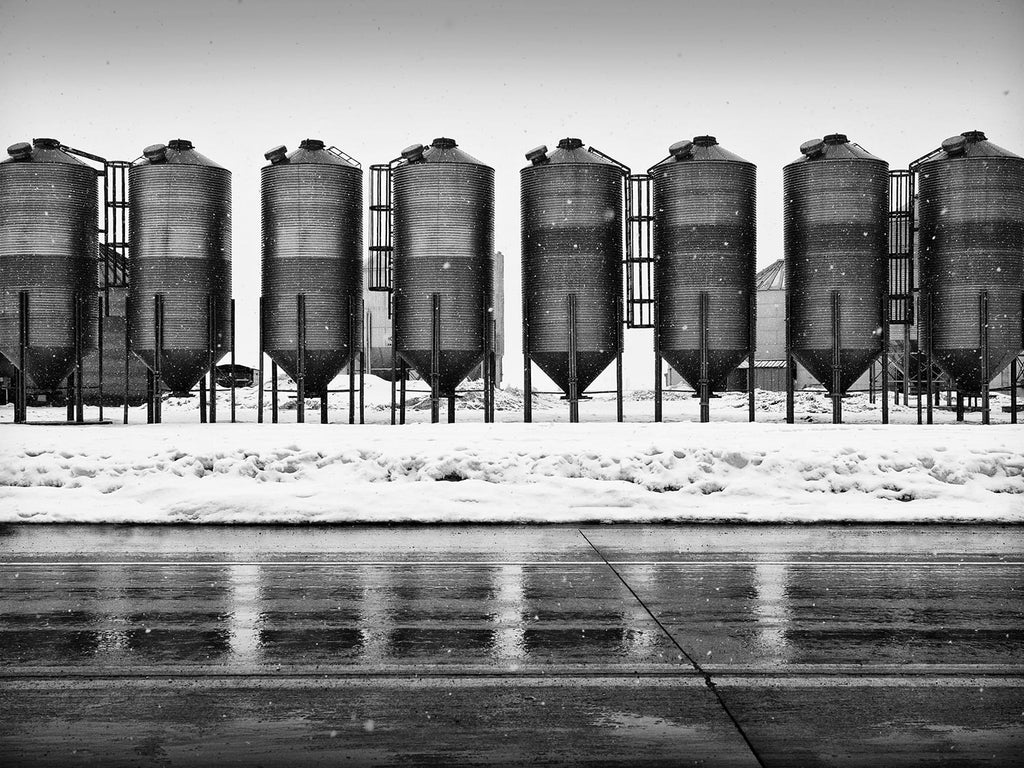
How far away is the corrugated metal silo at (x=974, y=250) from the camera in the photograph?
2320 centimetres

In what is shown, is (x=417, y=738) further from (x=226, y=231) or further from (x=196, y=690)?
(x=226, y=231)

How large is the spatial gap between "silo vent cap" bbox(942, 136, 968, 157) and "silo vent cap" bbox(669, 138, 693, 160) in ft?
19.7

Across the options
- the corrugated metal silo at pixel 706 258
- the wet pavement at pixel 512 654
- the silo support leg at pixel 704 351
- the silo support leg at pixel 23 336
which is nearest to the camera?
the wet pavement at pixel 512 654

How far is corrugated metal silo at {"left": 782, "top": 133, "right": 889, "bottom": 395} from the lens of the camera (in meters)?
23.1

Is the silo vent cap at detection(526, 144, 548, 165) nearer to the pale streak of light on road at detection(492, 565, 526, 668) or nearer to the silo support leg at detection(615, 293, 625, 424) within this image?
the silo support leg at detection(615, 293, 625, 424)

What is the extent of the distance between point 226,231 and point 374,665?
20382 millimetres

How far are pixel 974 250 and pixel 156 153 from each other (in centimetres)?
1868

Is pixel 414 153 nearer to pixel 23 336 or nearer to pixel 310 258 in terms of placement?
pixel 310 258

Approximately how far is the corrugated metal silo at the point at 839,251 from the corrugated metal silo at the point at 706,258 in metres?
1.28

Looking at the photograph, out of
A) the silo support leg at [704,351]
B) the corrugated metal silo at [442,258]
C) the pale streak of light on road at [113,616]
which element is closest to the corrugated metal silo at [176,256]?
the corrugated metal silo at [442,258]

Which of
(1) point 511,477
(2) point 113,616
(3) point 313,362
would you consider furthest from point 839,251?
(2) point 113,616

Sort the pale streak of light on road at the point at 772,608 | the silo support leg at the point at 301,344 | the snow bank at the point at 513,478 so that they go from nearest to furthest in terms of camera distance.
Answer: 1. the pale streak of light on road at the point at 772,608
2. the snow bank at the point at 513,478
3. the silo support leg at the point at 301,344

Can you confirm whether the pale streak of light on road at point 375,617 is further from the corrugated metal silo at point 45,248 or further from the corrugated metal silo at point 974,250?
the corrugated metal silo at point 974,250

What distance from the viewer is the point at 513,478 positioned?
13656 mm
